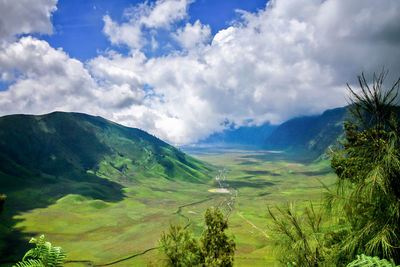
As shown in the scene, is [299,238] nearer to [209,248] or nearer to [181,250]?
[209,248]

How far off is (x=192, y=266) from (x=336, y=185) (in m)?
28.7

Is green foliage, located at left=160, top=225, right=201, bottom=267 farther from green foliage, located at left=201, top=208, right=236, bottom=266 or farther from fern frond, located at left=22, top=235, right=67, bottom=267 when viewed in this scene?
fern frond, located at left=22, top=235, right=67, bottom=267

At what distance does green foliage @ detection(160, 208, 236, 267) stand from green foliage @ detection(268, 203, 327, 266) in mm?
15786


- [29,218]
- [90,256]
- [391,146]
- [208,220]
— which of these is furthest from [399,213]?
[29,218]

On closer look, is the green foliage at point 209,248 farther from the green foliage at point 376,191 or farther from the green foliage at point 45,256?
the green foliage at point 45,256

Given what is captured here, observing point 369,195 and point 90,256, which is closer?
point 369,195

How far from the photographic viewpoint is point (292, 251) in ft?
44.3

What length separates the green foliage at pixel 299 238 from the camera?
12.9 metres

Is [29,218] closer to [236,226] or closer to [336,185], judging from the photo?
[236,226]

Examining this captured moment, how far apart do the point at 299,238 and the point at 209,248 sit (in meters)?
19.4

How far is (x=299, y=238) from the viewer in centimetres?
1355

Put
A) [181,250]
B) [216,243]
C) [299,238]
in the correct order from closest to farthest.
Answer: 1. [299,238]
2. [216,243]
3. [181,250]

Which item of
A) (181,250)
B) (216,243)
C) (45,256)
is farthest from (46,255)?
(181,250)

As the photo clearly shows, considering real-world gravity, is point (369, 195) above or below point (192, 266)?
above
